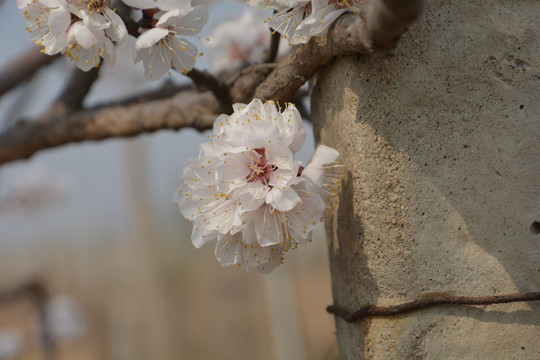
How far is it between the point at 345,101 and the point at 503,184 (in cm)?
30

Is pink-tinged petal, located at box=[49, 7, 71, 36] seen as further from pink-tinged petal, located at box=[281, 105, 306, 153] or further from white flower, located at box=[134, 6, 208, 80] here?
pink-tinged petal, located at box=[281, 105, 306, 153]

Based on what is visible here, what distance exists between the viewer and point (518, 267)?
863 mm

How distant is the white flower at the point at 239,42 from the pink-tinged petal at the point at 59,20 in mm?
1072

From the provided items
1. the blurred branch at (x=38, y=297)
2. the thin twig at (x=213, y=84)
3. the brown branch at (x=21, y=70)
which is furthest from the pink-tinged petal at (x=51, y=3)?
the blurred branch at (x=38, y=297)

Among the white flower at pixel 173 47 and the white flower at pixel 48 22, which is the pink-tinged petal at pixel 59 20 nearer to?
the white flower at pixel 48 22

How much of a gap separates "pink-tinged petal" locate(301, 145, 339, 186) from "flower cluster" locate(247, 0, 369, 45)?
0.19m

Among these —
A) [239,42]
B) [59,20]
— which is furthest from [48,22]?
[239,42]

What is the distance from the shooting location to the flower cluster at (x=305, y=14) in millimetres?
817

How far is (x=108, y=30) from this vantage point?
0.87m

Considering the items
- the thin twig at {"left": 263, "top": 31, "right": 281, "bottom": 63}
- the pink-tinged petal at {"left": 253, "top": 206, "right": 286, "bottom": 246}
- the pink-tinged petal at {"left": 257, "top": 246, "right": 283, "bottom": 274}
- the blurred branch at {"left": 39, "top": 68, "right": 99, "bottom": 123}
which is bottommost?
the pink-tinged petal at {"left": 257, "top": 246, "right": 283, "bottom": 274}

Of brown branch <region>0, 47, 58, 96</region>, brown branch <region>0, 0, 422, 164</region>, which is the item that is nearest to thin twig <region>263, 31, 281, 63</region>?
brown branch <region>0, 0, 422, 164</region>

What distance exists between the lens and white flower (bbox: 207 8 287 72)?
1.91 metres

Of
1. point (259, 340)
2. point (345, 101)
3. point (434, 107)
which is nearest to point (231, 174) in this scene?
point (345, 101)

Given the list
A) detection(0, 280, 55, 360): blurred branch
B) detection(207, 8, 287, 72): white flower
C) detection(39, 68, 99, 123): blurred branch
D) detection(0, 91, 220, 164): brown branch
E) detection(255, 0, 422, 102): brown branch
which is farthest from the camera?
detection(0, 280, 55, 360): blurred branch
